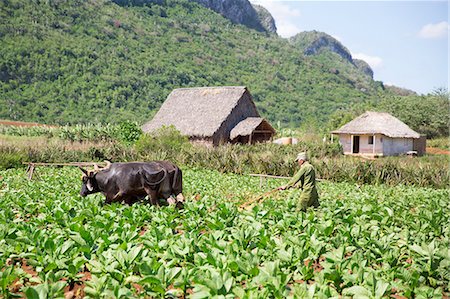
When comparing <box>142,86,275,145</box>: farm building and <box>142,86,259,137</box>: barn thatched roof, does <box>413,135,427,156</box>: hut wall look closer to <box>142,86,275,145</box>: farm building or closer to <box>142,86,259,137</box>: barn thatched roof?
<box>142,86,275,145</box>: farm building

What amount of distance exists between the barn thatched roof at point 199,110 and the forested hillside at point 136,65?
13.4m

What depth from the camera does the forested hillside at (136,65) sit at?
1783 inches

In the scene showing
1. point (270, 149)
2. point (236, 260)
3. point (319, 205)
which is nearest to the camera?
point (236, 260)

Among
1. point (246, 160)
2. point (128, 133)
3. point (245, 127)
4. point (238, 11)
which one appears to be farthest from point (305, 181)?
point (238, 11)

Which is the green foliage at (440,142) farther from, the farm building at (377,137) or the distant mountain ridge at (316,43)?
the distant mountain ridge at (316,43)

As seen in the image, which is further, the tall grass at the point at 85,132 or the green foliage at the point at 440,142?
the green foliage at the point at 440,142

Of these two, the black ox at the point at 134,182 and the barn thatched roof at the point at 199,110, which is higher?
the barn thatched roof at the point at 199,110

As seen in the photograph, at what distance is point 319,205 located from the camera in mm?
9156

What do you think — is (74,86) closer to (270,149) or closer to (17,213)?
(270,149)

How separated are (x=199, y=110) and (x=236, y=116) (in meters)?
2.58

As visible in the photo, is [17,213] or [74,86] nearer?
[17,213]

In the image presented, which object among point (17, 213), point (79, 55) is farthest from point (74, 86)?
point (17, 213)

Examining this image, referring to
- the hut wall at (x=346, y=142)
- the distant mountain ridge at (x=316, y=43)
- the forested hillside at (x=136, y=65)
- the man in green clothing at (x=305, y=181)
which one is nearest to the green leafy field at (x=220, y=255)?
the man in green clothing at (x=305, y=181)

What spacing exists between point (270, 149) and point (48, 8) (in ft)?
137
